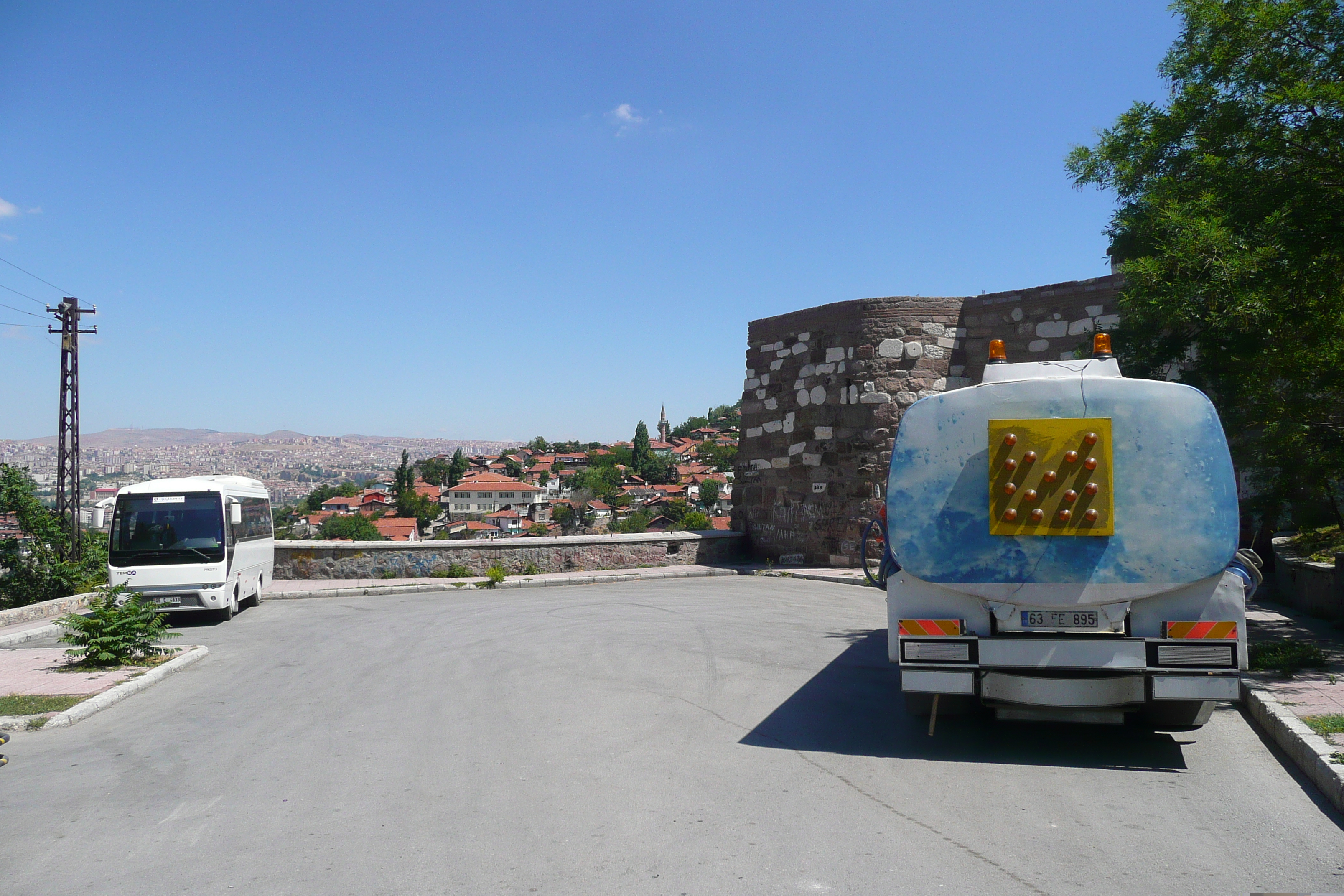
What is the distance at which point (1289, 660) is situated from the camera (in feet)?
25.3

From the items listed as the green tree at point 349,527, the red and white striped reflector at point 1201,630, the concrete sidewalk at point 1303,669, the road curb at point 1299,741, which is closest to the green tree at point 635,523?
the green tree at point 349,527

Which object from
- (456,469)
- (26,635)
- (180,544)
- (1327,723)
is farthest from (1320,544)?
(456,469)

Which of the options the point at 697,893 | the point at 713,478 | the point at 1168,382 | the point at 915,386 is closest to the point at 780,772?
the point at 697,893

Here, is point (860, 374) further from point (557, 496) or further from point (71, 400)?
point (557, 496)

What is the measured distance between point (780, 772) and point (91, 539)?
68.3 ft

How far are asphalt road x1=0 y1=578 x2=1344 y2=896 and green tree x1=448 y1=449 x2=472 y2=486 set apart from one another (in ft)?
416

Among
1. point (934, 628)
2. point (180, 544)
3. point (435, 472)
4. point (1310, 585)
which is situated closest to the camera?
point (934, 628)

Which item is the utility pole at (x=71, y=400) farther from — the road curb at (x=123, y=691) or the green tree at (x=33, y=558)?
the road curb at (x=123, y=691)

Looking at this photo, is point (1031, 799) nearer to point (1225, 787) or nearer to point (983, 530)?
point (1225, 787)

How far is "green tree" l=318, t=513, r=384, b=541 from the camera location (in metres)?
59.5

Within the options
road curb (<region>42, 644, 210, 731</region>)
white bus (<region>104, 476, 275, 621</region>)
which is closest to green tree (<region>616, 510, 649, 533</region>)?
white bus (<region>104, 476, 275, 621</region>)

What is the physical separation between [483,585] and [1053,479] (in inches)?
513

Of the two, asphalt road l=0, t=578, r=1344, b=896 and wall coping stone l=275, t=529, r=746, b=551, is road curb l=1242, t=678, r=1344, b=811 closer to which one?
asphalt road l=0, t=578, r=1344, b=896

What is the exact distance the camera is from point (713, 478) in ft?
367
